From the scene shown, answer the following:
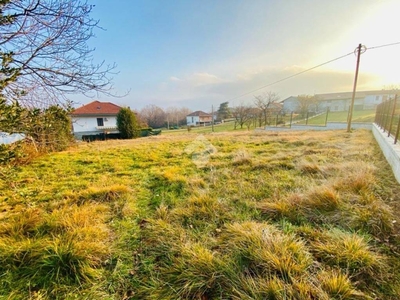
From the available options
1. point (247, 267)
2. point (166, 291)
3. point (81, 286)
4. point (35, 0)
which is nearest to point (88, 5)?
point (35, 0)

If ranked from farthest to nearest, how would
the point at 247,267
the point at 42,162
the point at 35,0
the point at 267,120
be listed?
the point at 267,120, the point at 42,162, the point at 35,0, the point at 247,267

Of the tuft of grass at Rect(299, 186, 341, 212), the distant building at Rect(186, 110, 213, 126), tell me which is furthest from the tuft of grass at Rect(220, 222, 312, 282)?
the distant building at Rect(186, 110, 213, 126)

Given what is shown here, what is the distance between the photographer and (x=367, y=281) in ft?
4.64

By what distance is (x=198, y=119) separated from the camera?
6247 centimetres

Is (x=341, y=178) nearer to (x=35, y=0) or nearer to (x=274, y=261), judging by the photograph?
(x=274, y=261)

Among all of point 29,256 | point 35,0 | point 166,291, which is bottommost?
point 166,291

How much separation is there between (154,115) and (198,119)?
1504cm

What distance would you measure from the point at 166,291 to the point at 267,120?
32.2 metres

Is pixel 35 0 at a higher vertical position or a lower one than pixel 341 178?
higher

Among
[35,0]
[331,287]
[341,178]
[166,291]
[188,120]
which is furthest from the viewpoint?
[188,120]

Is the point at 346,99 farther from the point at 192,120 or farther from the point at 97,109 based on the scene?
the point at 97,109

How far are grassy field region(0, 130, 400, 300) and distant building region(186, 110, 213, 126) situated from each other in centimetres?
5908

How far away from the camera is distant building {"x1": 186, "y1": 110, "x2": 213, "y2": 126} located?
62.1 metres

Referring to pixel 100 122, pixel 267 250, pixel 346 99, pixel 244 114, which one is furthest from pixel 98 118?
pixel 346 99
